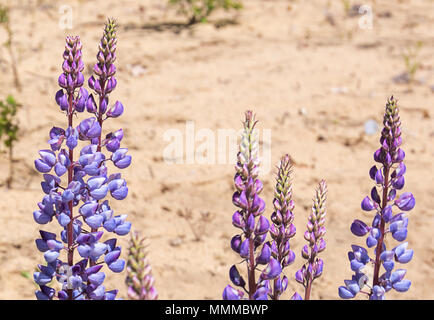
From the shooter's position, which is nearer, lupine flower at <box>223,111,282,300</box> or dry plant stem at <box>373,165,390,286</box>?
lupine flower at <box>223,111,282,300</box>

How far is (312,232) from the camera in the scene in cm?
198

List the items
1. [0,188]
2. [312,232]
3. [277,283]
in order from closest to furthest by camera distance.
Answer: [277,283] → [312,232] → [0,188]

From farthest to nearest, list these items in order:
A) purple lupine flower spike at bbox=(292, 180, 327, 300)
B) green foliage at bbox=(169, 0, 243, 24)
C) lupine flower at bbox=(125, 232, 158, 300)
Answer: green foliage at bbox=(169, 0, 243, 24), purple lupine flower spike at bbox=(292, 180, 327, 300), lupine flower at bbox=(125, 232, 158, 300)

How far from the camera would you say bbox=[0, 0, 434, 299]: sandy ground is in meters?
3.87

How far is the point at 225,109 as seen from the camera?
5.86m

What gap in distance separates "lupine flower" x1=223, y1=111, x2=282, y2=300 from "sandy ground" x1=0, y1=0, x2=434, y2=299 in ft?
6.12

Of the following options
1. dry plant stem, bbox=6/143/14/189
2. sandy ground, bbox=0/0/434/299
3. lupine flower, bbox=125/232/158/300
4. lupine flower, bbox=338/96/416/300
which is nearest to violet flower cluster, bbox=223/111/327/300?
lupine flower, bbox=338/96/416/300

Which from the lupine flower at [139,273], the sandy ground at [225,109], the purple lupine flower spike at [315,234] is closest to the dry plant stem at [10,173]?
the sandy ground at [225,109]

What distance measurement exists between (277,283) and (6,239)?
Result: 7.91 feet

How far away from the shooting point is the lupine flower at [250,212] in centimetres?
154

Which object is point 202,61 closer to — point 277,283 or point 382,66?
point 382,66

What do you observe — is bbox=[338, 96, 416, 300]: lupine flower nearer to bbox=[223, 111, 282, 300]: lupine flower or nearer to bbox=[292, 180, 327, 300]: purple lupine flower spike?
bbox=[292, 180, 327, 300]: purple lupine flower spike

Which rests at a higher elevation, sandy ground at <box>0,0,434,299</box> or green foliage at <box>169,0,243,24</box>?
green foliage at <box>169,0,243,24</box>
